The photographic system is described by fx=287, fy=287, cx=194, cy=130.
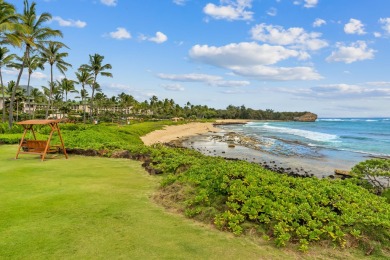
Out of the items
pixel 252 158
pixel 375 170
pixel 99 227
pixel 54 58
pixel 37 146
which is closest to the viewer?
pixel 99 227

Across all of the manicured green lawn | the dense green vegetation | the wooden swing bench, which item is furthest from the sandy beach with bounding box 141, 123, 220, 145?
the dense green vegetation

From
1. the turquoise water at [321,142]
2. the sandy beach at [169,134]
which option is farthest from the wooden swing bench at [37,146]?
the turquoise water at [321,142]

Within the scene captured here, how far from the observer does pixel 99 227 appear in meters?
5.61

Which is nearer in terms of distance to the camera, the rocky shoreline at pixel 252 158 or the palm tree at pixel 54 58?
the rocky shoreline at pixel 252 158

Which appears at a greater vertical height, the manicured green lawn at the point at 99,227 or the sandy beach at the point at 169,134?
the manicured green lawn at the point at 99,227

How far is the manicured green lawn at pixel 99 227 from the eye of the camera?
468 cm

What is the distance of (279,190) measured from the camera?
6336 millimetres

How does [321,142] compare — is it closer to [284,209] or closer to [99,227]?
[284,209]

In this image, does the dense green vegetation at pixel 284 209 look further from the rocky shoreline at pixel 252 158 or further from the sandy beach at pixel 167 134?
the sandy beach at pixel 167 134

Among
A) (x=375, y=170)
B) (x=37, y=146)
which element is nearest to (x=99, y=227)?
(x=375, y=170)

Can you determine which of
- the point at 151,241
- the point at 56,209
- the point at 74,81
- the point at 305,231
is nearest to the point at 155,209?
the point at 151,241

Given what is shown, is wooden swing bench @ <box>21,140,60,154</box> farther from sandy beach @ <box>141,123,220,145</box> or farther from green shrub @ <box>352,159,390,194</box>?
sandy beach @ <box>141,123,220,145</box>

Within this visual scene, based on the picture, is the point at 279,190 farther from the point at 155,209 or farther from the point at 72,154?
the point at 72,154

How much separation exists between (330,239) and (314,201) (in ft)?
3.08
